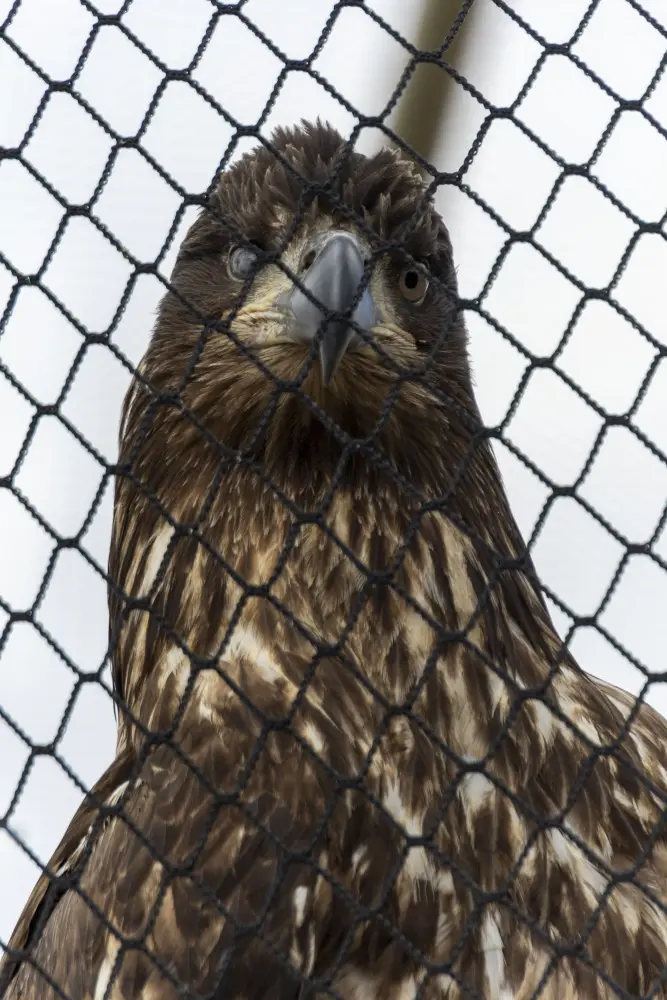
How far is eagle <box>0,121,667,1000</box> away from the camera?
2311 mm

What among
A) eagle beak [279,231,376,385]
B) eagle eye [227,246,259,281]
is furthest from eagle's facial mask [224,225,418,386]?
A: eagle eye [227,246,259,281]

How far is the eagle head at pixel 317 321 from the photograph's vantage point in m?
2.74

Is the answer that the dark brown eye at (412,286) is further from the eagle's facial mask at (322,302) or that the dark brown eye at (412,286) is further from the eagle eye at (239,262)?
the eagle eye at (239,262)

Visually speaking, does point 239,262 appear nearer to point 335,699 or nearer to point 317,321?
point 317,321

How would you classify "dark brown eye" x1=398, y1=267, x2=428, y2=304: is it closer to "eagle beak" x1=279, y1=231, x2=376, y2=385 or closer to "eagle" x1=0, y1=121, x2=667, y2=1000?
"eagle" x1=0, y1=121, x2=667, y2=1000

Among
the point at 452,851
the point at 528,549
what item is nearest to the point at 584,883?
the point at 452,851

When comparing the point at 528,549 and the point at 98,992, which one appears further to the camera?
the point at 98,992

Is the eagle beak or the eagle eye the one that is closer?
the eagle beak

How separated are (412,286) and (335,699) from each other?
39.9 inches

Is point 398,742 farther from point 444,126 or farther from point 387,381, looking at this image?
point 444,126

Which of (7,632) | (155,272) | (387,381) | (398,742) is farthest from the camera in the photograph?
(387,381)

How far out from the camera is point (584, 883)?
2527 mm

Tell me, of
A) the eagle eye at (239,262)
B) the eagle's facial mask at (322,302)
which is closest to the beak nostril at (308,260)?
the eagle's facial mask at (322,302)

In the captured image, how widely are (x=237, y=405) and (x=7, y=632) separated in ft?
2.59
